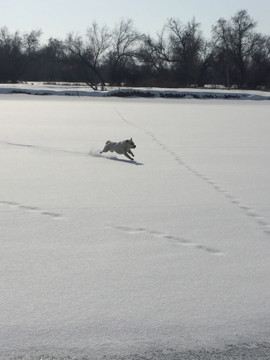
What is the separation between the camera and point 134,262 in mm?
3400

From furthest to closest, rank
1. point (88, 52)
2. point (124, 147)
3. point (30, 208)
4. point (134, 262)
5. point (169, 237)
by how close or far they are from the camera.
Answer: point (88, 52), point (124, 147), point (30, 208), point (169, 237), point (134, 262)

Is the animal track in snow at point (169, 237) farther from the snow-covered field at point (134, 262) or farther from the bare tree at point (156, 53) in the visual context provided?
the bare tree at point (156, 53)

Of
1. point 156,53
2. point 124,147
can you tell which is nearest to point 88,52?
point 156,53

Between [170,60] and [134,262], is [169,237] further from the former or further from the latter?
[170,60]

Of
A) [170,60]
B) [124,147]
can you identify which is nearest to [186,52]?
[170,60]

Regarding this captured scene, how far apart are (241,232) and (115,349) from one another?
83.2 inches

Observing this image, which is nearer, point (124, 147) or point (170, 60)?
point (124, 147)

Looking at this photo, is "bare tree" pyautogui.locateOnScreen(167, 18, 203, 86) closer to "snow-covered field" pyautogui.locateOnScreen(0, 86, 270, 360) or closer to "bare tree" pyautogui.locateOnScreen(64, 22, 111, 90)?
"bare tree" pyautogui.locateOnScreen(64, 22, 111, 90)

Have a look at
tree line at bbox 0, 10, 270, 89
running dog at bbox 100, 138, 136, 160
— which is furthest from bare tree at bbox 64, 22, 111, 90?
running dog at bbox 100, 138, 136, 160

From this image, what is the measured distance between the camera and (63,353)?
225cm

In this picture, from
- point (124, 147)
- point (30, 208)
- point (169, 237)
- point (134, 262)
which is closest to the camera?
point (134, 262)

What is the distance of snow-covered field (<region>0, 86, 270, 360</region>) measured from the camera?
2.39m

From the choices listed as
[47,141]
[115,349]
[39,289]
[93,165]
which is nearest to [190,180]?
[93,165]

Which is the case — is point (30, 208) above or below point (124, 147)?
below
